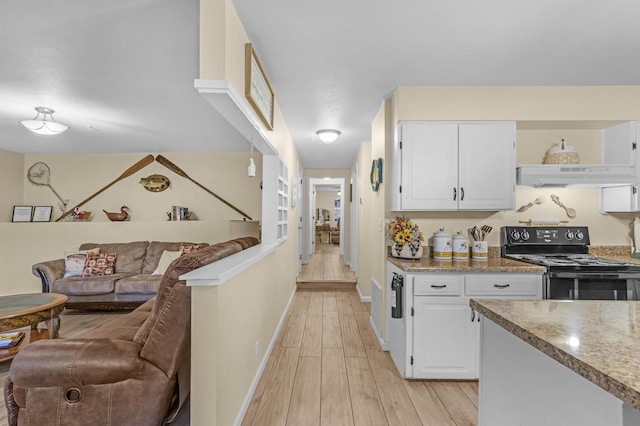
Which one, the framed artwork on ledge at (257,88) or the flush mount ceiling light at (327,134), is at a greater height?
the flush mount ceiling light at (327,134)

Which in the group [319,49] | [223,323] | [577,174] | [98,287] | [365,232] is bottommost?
[98,287]

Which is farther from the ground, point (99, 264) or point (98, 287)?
point (99, 264)

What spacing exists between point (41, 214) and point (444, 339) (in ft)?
21.7

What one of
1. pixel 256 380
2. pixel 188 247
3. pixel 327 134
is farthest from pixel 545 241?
pixel 188 247

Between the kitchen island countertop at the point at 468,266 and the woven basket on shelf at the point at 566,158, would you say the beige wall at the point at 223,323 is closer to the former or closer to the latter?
the kitchen island countertop at the point at 468,266

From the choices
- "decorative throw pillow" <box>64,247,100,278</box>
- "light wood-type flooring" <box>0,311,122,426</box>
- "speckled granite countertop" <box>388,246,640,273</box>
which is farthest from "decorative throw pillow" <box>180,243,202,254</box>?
"speckled granite countertop" <box>388,246,640,273</box>

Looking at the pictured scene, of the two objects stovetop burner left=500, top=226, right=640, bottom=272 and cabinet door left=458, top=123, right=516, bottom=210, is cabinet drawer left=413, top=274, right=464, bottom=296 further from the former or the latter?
stovetop burner left=500, top=226, right=640, bottom=272

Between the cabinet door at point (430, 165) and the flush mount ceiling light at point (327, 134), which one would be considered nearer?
the cabinet door at point (430, 165)

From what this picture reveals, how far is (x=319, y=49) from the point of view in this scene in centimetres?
208

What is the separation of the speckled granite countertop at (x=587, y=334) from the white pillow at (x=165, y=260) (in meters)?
4.15

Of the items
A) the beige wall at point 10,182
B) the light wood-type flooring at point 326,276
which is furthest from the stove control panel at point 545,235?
the beige wall at point 10,182

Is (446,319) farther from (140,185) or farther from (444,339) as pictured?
(140,185)

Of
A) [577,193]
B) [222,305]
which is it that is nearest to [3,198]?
[222,305]

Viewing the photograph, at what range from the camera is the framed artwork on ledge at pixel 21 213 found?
5.17 metres
